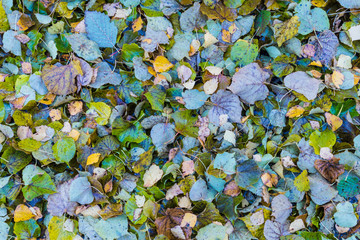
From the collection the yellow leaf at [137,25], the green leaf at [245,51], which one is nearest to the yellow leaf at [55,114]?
the yellow leaf at [137,25]

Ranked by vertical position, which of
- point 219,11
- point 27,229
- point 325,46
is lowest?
point 27,229

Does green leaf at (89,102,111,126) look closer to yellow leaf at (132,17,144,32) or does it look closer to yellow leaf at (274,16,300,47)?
yellow leaf at (132,17,144,32)

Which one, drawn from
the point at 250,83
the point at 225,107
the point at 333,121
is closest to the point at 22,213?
the point at 225,107

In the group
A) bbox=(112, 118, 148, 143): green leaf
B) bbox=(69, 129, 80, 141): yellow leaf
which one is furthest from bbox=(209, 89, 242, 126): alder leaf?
bbox=(69, 129, 80, 141): yellow leaf

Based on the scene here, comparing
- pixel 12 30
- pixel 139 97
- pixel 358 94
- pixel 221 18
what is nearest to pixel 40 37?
pixel 12 30

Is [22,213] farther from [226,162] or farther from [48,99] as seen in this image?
[226,162]

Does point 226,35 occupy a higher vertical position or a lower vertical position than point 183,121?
higher

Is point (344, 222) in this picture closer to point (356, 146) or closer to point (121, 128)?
point (356, 146)

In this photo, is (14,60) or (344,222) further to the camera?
(14,60)
